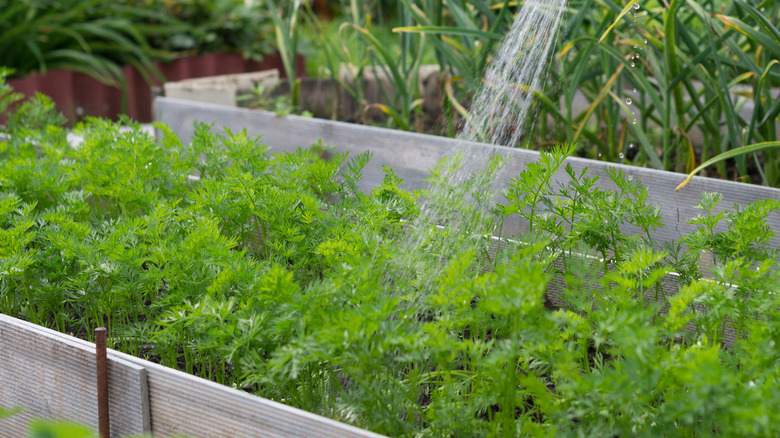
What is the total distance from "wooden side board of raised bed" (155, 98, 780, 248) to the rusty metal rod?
877mm

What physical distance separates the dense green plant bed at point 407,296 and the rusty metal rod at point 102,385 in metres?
0.11

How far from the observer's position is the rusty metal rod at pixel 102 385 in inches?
51.8

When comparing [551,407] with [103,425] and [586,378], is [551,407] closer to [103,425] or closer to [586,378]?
[586,378]

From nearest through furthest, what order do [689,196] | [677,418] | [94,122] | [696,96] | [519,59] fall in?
[677,418]
[689,196]
[94,122]
[696,96]
[519,59]

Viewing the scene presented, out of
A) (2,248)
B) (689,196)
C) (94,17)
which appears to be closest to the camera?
(2,248)

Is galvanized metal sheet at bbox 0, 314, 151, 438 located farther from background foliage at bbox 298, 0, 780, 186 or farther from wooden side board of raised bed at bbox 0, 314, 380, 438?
background foliage at bbox 298, 0, 780, 186

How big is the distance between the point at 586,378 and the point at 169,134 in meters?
1.50

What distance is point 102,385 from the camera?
4.43 feet

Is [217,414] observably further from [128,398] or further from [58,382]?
[58,382]

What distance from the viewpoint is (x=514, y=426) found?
1.24 metres

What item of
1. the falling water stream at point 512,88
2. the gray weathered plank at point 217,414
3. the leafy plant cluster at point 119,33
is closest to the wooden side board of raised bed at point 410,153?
the falling water stream at point 512,88

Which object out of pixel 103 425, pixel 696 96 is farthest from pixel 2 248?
pixel 696 96

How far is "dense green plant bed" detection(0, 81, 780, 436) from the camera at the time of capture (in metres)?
1.10

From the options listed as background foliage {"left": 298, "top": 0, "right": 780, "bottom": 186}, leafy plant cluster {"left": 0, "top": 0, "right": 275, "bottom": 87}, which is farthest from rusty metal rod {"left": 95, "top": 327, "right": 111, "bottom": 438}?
leafy plant cluster {"left": 0, "top": 0, "right": 275, "bottom": 87}
